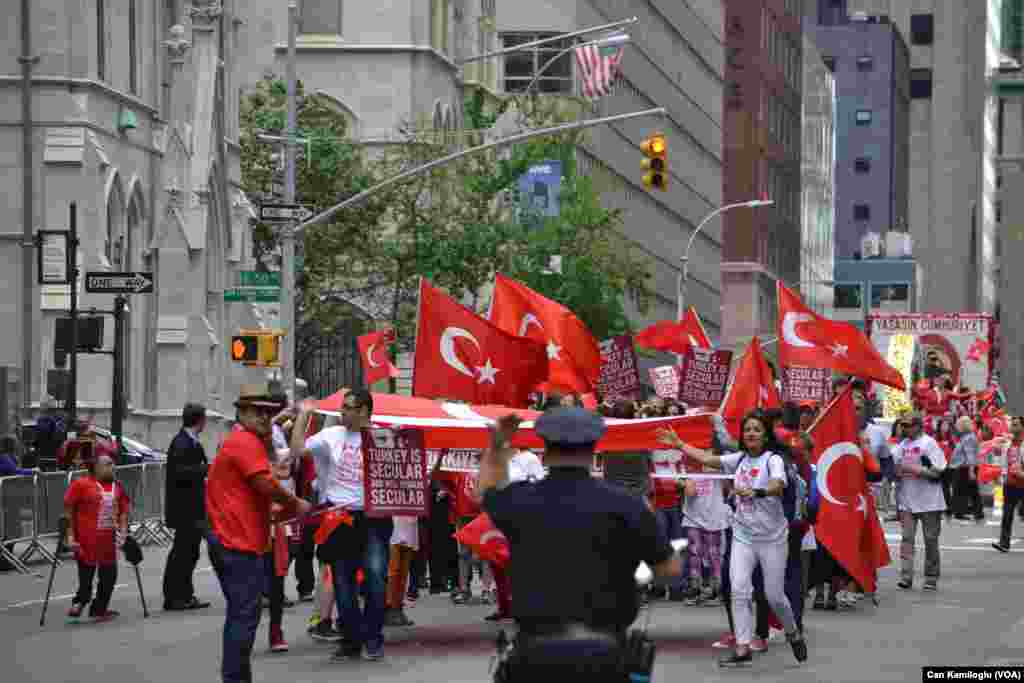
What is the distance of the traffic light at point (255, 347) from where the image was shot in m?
35.5

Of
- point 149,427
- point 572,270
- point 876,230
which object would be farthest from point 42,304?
point 876,230

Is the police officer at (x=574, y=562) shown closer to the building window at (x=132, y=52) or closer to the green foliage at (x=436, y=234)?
the building window at (x=132, y=52)

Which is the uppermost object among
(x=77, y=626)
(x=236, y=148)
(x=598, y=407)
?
(x=236, y=148)

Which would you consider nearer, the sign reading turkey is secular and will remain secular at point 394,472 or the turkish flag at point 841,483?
the sign reading turkey is secular and will remain secular at point 394,472

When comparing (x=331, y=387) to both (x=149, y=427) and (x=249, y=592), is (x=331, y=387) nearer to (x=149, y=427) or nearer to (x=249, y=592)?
(x=149, y=427)

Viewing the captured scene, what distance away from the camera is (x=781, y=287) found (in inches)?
986

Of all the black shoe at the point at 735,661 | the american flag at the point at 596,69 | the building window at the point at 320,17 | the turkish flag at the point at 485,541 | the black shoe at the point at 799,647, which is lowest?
the black shoe at the point at 735,661

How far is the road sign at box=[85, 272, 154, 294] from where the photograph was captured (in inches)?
1205

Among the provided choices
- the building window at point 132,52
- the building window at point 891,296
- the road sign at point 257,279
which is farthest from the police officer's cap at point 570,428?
the building window at point 891,296

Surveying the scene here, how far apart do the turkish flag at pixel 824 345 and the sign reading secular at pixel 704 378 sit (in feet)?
5.06

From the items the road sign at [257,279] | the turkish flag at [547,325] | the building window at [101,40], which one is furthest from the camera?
the building window at [101,40]

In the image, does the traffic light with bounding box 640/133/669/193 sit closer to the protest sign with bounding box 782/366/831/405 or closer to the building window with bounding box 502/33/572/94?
the protest sign with bounding box 782/366/831/405

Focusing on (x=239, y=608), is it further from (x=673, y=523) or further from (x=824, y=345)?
(x=824, y=345)

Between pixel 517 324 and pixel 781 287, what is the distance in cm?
291
